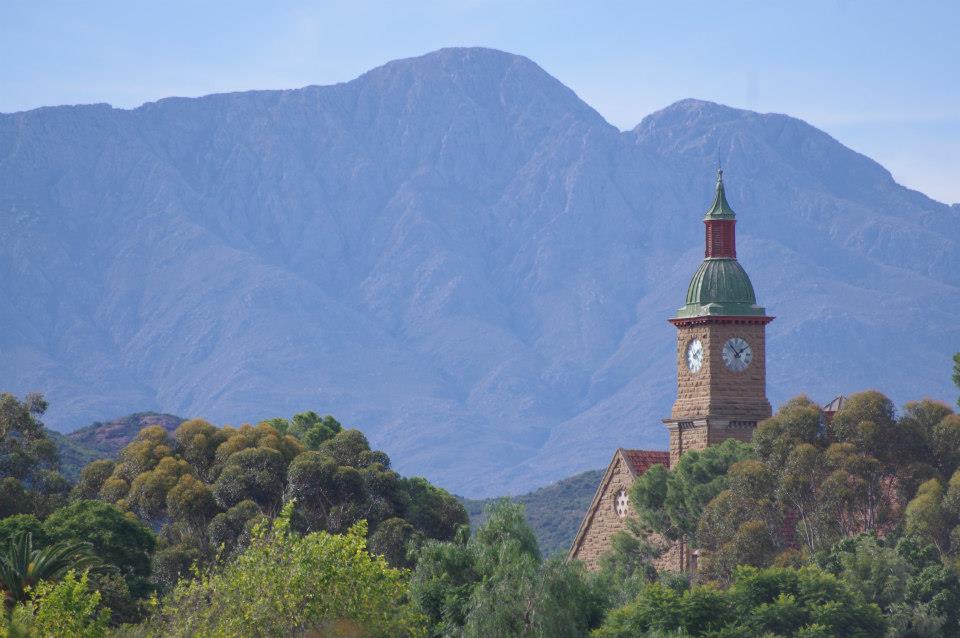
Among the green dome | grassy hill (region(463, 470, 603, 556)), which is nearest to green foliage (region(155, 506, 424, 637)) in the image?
the green dome

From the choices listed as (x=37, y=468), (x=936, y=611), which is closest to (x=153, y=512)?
(x=37, y=468)

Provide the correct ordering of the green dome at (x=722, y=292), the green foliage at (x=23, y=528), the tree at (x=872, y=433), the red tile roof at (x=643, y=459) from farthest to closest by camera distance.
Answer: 1. the red tile roof at (x=643, y=459)
2. the green dome at (x=722, y=292)
3. the tree at (x=872, y=433)
4. the green foliage at (x=23, y=528)

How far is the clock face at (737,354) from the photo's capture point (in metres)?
82.2

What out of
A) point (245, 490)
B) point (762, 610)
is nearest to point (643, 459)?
point (245, 490)

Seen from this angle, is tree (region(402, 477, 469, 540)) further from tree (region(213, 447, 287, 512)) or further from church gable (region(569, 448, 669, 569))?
church gable (region(569, 448, 669, 569))

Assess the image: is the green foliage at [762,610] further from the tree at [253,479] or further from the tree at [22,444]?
the tree at [22,444]

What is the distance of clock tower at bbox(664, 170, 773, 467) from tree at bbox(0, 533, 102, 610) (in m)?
31.9

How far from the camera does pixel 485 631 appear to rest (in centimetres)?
5362

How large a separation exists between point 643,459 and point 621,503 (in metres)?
2.22

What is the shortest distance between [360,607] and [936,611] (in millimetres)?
19493

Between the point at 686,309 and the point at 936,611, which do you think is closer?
the point at 936,611

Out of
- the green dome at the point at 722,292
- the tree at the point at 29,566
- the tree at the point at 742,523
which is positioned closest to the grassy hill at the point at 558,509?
the green dome at the point at 722,292

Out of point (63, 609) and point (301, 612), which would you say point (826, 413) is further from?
point (63, 609)

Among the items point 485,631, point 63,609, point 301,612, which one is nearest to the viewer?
point 63,609
